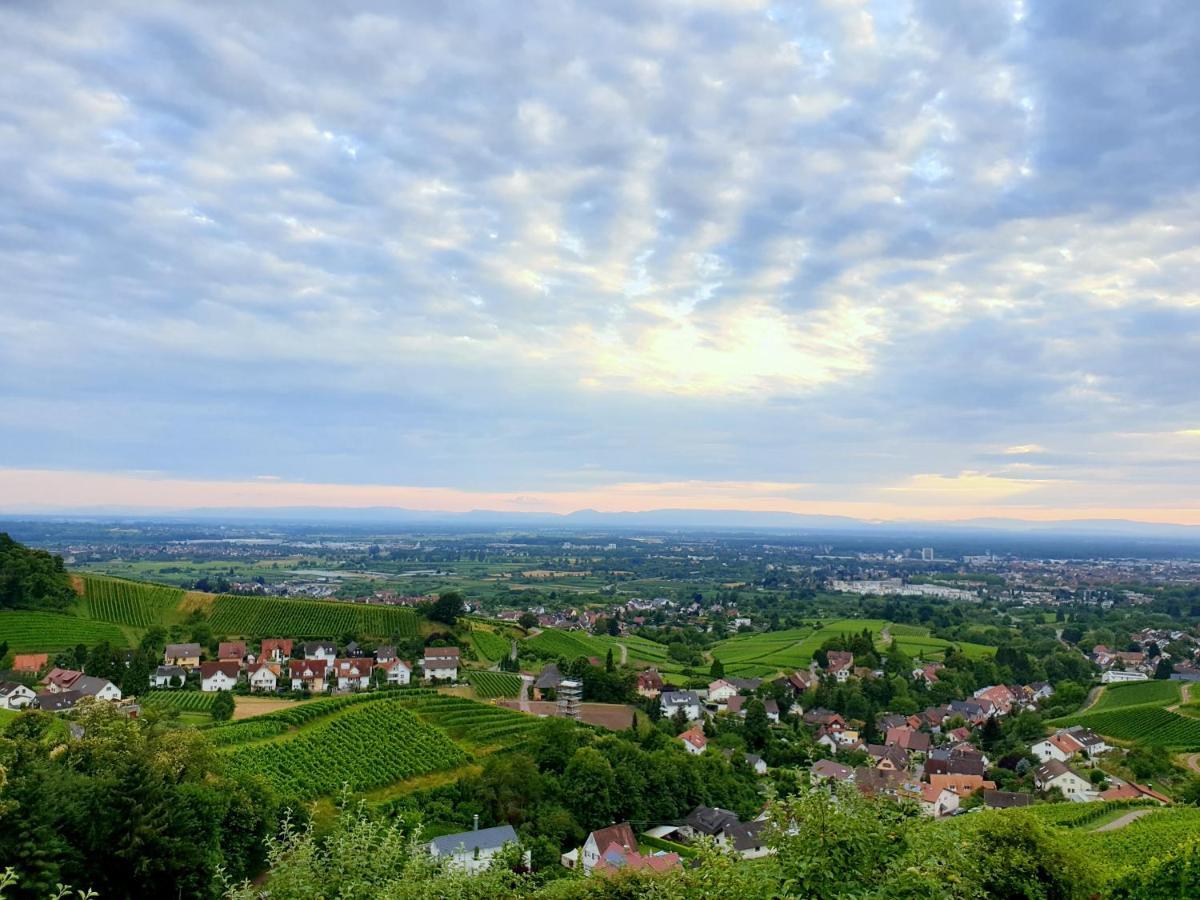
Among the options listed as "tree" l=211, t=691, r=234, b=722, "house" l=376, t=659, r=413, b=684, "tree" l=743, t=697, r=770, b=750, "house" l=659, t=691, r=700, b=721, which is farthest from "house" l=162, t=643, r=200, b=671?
"tree" l=743, t=697, r=770, b=750

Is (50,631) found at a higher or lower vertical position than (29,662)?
higher

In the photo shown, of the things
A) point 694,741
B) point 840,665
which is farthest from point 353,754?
point 840,665

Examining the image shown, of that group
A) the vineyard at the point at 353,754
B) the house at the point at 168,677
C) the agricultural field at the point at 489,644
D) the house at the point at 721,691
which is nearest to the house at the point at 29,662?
the house at the point at 168,677

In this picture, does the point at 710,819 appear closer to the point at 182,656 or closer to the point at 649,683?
the point at 649,683

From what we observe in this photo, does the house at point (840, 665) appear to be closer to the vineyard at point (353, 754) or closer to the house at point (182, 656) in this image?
the vineyard at point (353, 754)

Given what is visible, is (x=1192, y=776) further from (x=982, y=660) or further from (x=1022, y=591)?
(x=1022, y=591)

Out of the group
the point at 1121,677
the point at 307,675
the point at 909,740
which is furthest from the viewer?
A: the point at 1121,677
